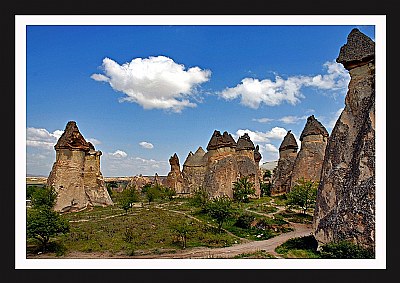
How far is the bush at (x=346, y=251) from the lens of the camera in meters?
8.97

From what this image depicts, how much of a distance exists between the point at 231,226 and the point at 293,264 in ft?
36.1

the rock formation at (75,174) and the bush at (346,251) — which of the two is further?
the rock formation at (75,174)

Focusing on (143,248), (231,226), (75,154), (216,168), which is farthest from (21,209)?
(216,168)

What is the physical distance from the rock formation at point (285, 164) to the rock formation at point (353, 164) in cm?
2408

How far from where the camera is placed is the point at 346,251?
A: 9328 millimetres

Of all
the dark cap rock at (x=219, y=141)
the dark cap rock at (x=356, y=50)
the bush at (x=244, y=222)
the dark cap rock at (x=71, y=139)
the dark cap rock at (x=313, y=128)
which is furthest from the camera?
the dark cap rock at (x=313, y=128)

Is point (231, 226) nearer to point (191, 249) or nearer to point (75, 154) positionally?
point (191, 249)

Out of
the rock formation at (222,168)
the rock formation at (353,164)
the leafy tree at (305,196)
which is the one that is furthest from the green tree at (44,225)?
the rock formation at (222,168)

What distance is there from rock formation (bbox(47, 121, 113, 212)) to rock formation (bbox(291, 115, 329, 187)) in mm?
18311

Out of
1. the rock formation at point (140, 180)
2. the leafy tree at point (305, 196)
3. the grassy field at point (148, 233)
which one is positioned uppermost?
the leafy tree at point (305, 196)

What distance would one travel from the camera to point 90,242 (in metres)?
14.9

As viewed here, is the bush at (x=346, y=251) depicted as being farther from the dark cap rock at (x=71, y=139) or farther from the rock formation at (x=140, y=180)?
the rock formation at (x=140, y=180)

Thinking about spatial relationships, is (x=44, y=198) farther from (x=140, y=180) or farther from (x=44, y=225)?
(x=140, y=180)

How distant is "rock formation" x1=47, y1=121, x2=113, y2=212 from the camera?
2470 cm
